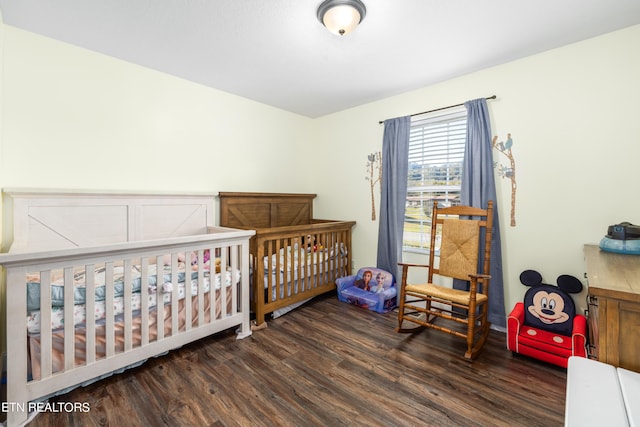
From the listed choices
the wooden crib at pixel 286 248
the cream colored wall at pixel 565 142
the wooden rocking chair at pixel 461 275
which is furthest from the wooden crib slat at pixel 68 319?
the cream colored wall at pixel 565 142

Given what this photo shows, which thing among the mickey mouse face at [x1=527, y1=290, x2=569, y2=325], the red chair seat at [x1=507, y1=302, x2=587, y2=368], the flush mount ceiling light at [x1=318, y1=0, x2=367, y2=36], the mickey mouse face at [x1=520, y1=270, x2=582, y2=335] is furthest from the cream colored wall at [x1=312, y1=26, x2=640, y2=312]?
the flush mount ceiling light at [x1=318, y1=0, x2=367, y2=36]

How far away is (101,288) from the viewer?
172 cm

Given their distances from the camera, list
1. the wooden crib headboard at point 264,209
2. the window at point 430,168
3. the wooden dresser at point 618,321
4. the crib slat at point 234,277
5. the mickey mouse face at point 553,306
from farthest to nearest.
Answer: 1. the wooden crib headboard at point 264,209
2. the window at point 430,168
3. the crib slat at point 234,277
4. the mickey mouse face at point 553,306
5. the wooden dresser at point 618,321

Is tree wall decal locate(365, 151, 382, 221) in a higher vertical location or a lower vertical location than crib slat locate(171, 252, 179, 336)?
higher

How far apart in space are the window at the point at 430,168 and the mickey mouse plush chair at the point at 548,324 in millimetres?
1028

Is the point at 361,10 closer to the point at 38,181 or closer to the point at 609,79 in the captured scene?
the point at 609,79

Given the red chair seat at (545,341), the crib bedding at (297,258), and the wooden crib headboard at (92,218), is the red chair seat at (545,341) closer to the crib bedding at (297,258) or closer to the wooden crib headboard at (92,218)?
the crib bedding at (297,258)

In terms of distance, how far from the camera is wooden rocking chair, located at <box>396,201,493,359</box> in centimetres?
212

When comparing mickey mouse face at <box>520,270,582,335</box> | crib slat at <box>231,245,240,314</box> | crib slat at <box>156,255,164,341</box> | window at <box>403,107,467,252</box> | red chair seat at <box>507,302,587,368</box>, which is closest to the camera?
red chair seat at <box>507,302,587,368</box>

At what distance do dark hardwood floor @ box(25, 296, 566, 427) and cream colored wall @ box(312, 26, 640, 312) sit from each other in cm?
87

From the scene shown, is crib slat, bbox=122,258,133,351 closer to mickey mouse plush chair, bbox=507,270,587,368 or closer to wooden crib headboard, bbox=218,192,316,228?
wooden crib headboard, bbox=218,192,316,228

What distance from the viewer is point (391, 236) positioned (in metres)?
3.07

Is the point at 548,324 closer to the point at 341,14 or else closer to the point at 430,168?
the point at 430,168

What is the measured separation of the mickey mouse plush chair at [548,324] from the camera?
1855 mm
